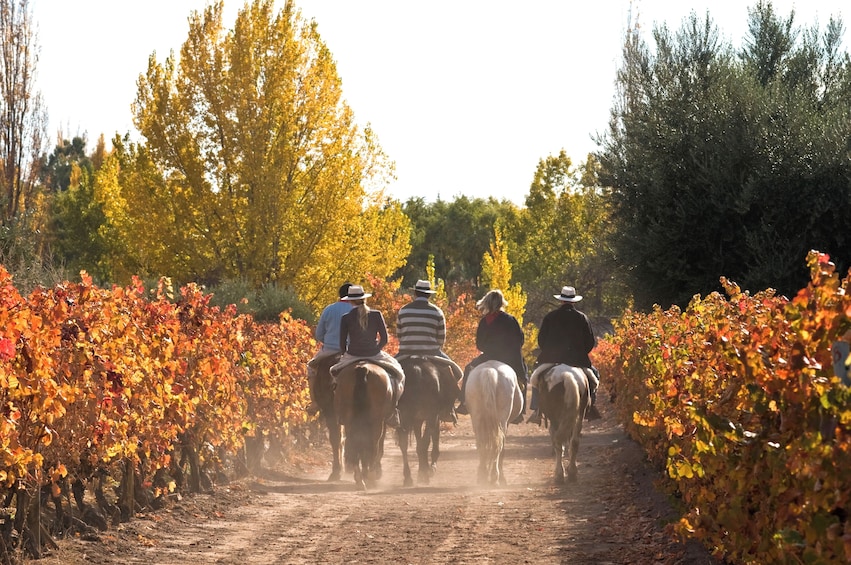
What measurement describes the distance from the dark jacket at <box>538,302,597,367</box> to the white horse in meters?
0.16

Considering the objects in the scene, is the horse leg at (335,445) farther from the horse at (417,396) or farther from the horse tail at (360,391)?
the horse tail at (360,391)

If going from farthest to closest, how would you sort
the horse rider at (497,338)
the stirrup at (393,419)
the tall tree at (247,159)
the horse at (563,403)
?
1. the tall tree at (247,159)
2. the horse rider at (497,338)
3. the stirrup at (393,419)
4. the horse at (563,403)

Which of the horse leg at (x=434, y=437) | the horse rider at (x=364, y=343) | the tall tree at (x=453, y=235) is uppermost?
the tall tree at (x=453, y=235)

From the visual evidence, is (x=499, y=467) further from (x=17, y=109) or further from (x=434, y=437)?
(x=17, y=109)

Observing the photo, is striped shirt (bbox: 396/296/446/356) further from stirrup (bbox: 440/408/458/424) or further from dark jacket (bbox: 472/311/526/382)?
stirrup (bbox: 440/408/458/424)

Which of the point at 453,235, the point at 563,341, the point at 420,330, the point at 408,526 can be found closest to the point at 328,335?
the point at 420,330

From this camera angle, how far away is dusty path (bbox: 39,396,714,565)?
903cm

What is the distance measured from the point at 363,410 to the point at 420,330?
166cm

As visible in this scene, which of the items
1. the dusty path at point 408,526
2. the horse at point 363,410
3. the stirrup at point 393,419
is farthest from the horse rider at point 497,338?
the dusty path at point 408,526

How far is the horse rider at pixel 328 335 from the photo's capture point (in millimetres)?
15383

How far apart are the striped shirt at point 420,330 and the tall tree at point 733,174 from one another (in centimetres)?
982

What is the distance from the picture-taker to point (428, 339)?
1516 cm

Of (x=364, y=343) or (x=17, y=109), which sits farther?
(x=17, y=109)

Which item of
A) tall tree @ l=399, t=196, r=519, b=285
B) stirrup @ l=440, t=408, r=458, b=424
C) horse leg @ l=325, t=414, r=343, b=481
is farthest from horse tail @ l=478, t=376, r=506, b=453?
tall tree @ l=399, t=196, r=519, b=285
